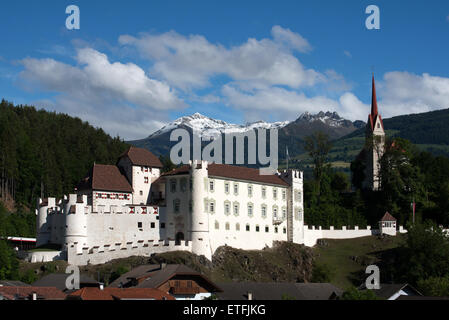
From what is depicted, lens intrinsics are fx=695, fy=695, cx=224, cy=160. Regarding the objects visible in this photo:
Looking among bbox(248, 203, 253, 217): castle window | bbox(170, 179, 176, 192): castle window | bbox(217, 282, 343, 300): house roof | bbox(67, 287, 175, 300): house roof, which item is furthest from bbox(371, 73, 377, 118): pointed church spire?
bbox(67, 287, 175, 300): house roof

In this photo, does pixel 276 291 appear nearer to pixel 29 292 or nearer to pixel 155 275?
pixel 155 275

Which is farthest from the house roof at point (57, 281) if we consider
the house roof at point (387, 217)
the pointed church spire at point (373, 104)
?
the pointed church spire at point (373, 104)

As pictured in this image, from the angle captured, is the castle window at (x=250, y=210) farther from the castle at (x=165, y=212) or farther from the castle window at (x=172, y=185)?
the castle window at (x=172, y=185)

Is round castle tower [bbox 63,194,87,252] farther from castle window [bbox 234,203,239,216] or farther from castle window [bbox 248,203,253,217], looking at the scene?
castle window [bbox 248,203,253,217]

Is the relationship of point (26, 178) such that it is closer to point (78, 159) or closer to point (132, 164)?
point (78, 159)

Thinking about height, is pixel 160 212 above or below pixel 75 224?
above

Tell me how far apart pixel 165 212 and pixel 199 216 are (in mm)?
5245

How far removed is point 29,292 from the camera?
56656mm

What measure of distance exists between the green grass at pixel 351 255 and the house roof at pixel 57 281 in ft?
105

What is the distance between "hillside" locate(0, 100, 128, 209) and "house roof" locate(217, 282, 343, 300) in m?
60.4

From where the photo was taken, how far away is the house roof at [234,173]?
87.2 metres

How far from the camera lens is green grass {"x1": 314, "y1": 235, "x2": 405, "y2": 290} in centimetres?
8819

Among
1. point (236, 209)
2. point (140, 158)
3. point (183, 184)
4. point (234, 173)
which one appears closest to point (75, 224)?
point (183, 184)
